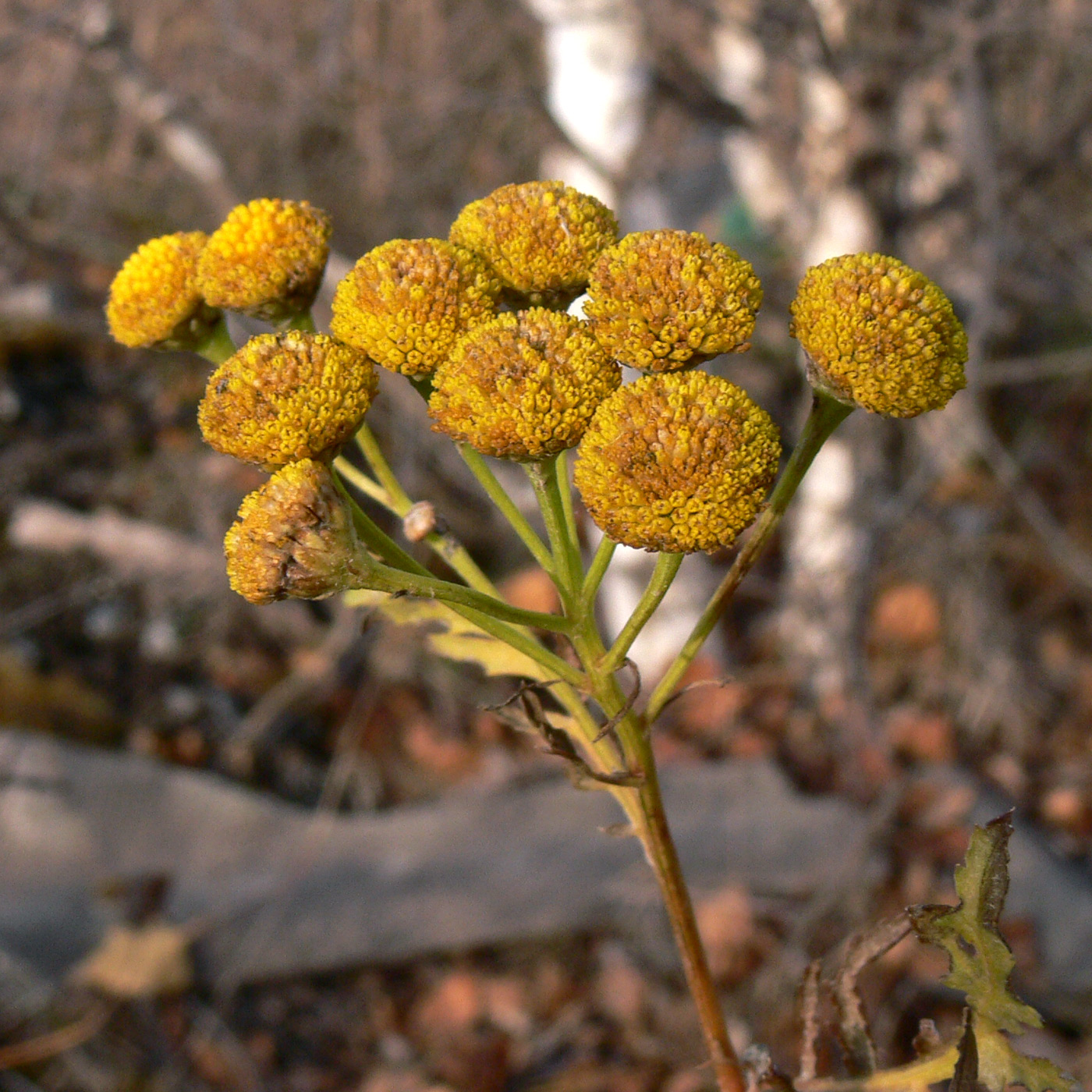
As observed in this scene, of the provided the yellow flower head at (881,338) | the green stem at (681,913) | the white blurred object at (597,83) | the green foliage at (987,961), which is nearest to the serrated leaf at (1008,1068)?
the green foliage at (987,961)

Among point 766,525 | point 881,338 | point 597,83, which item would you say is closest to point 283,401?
point 766,525

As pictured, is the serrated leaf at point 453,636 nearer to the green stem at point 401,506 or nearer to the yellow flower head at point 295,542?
the green stem at point 401,506

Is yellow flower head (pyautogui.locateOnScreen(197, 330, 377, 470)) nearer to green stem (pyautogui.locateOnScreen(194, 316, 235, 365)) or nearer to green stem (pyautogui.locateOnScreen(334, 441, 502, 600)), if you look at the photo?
green stem (pyautogui.locateOnScreen(334, 441, 502, 600))

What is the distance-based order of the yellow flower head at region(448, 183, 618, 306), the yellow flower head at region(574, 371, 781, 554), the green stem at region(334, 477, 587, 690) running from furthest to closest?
the yellow flower head at region(448, 183, 618, 306) < the green stem at region(334, 477, 587, 690) < the yellow flower head at region(574, 371, 781, 554)

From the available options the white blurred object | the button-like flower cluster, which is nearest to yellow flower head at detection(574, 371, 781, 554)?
the button-like flower cluster

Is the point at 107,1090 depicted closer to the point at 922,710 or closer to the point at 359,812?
the point at 359,812

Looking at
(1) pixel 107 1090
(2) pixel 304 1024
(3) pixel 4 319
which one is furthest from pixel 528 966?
(3) pixel 4 319
